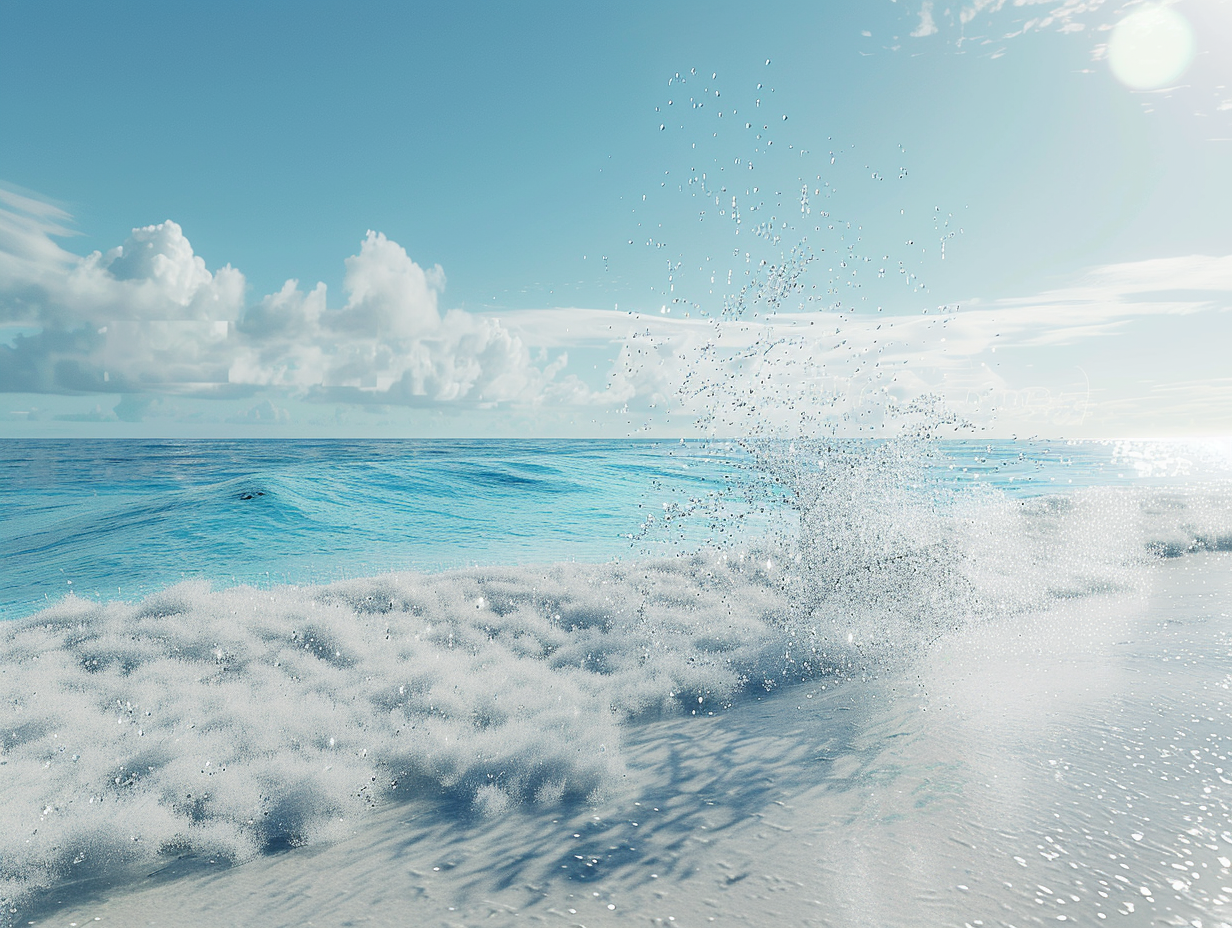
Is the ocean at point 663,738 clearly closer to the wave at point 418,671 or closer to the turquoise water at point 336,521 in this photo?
the wave at point 418,671

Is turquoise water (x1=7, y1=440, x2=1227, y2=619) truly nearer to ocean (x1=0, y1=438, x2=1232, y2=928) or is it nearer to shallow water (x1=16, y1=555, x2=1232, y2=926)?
ocean (x1=0, y1=438, x2=1232, y2=928)

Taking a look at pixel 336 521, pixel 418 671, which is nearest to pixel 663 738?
pixel 418 671

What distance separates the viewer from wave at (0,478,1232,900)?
2.87 m

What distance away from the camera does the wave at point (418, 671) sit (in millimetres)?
2873

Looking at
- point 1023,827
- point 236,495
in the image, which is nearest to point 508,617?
point 1023,827

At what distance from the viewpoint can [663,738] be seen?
3666 mm

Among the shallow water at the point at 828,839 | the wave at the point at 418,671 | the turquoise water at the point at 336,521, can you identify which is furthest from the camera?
the turquoise water at the point at 336,521

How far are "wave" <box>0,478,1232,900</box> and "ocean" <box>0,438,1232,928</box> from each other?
2 centimetres

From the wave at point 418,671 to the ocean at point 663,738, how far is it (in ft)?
0.07

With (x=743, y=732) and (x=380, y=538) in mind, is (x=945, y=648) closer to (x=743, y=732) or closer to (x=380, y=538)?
(x=743, y=732)

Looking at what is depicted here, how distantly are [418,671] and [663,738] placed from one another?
1732mm

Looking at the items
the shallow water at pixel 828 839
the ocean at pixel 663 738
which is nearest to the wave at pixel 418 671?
the ocean at pixel 663 738

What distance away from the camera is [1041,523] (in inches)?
426

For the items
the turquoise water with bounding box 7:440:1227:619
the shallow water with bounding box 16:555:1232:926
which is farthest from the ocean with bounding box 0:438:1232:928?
the turquoise water with bounding box 7:440:1227:619
